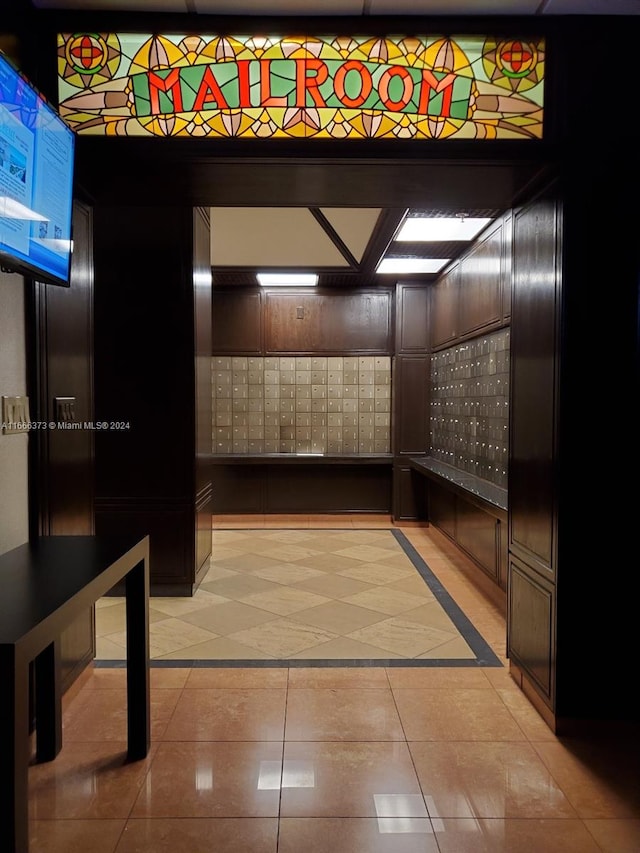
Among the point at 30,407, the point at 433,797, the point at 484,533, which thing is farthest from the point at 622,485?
the point at 30,407

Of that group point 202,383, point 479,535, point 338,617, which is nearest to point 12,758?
point 338,617

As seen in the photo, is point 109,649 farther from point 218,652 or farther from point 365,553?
point 365,553

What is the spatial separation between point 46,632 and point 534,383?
6.73 feet

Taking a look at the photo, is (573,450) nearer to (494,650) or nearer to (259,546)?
(494,650)

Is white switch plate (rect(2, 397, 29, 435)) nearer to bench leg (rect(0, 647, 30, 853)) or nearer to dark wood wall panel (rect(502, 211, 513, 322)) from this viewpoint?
bench leg (rect(0, 647, 30, 853))

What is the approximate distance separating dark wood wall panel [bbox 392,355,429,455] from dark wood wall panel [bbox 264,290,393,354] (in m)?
0.44

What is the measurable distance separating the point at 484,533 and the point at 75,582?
3.13 m

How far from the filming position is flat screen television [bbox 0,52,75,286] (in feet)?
5.60

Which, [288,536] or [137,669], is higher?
[137,669]

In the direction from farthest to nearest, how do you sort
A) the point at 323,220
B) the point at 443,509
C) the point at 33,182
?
the point at 443,509
the point at 323,220
the point at 33,182

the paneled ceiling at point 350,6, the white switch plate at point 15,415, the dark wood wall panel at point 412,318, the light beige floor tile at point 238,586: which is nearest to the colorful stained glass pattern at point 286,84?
the paneled ceiling at point 350,6

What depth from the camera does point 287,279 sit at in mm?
6449

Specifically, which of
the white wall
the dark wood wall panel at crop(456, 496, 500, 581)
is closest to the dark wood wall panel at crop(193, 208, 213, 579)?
the white wall

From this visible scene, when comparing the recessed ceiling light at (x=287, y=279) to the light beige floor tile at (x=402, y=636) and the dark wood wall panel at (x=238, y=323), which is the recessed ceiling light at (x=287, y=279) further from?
the light beige floor tile at (x=402, y=636)
